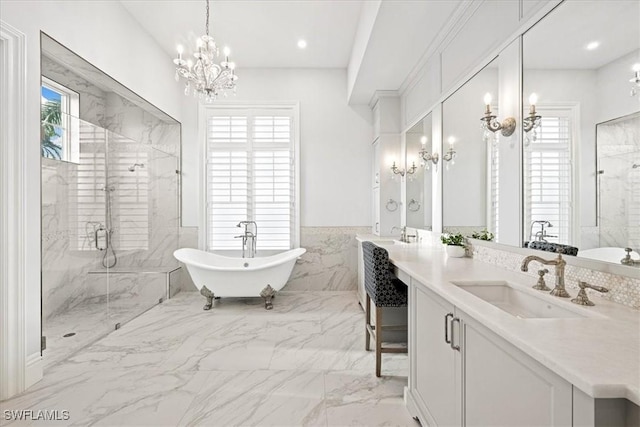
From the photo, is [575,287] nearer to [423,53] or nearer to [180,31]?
[423,53]

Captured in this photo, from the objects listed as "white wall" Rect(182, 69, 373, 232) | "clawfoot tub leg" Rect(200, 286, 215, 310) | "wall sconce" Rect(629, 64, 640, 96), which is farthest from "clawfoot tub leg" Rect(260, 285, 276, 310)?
"wall sconce" Rect(629, 64, 640, 96)

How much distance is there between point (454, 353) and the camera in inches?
55.0

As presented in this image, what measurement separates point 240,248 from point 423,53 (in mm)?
3374

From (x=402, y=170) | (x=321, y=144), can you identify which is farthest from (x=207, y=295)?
(x=402, y=170)

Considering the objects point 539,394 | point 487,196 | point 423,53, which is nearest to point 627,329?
point 539,394

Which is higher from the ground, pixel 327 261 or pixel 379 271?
pixel 379 271

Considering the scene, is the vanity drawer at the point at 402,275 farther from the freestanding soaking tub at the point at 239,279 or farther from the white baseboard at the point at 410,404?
the freestanding soaking tub at the point at 239,279

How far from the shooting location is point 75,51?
274 cm

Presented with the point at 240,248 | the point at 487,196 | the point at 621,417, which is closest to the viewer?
the point at 621,417

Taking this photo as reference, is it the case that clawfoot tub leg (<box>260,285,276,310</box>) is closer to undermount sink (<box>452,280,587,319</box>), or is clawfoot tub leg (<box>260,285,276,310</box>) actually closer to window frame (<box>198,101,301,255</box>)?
window frame (<box>198,101,301,255</box>)

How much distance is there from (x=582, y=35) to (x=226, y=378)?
281 centimetres

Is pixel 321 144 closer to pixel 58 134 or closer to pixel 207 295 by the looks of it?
pixel 207 295

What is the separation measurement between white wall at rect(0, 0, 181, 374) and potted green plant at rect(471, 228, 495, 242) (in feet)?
10.1

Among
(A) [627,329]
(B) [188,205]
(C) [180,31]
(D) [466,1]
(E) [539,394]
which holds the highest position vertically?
(C) [180,31]
